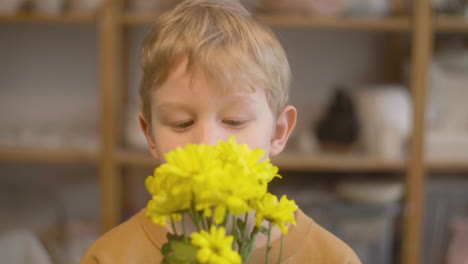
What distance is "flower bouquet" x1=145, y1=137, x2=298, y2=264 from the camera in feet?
1.55

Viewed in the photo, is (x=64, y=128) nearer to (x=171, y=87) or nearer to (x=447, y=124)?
(x=447, y=124)

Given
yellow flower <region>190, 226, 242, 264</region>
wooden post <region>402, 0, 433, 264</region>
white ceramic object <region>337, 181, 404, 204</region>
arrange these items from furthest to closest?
white ceramic object <region>337, 181, 404, 204</region>, wooden post <region>402, 0, 433, 264</region>, yellow flower <region>190, 226, 242, 264</region>

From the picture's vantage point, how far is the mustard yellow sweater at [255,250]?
2.62 ft

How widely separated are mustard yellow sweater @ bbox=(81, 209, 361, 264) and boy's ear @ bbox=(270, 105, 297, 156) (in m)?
0.10

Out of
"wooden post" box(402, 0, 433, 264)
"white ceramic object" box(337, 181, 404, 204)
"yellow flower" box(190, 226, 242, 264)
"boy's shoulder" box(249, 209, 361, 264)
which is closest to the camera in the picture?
"yellow flower" box(190, 226, 242, 264)

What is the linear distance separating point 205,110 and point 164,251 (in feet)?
0.75

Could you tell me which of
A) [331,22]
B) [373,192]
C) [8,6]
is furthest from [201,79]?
[8,6]

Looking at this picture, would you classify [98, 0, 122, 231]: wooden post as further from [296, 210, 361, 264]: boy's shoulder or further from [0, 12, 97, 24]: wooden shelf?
[296, 210, 361, 264]: boy's shoulder

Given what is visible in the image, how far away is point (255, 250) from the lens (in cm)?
80

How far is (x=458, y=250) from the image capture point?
2.03 metres

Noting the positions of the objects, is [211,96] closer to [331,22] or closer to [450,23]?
[331,22]

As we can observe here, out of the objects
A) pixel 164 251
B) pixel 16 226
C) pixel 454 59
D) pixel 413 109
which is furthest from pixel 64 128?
pixel 164 251

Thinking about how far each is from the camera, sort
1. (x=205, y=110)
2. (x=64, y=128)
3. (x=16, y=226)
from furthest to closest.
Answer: (x=64, y=128) < (x=16, y=226) < (x=205, y=110)

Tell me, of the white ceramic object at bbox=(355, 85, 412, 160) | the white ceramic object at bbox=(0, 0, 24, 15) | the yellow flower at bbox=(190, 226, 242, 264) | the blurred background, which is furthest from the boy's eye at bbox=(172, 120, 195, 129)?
the white ceramic object at bbox=(0, 0, 24, 15)
